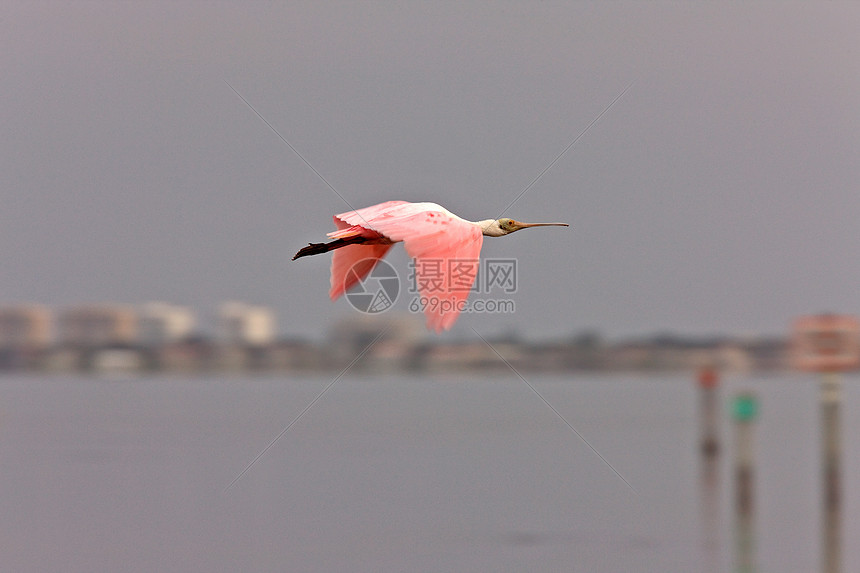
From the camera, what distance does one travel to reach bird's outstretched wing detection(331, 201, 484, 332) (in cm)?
710

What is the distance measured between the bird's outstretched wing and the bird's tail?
1.08 ft

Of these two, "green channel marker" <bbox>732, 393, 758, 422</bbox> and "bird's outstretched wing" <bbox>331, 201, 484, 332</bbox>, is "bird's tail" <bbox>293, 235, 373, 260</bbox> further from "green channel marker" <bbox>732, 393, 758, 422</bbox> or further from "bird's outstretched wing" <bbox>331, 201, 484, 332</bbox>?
"green channel marker" <bbox>732, 393, 758, 422</bbox>

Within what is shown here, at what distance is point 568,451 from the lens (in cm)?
5747

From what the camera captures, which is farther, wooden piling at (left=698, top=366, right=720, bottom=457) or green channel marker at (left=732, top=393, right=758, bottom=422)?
wooden piling at (left=698, top=366, right=720, bottom=457)

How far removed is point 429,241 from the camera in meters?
7.29

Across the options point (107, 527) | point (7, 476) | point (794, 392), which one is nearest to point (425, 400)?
point (794, 392)

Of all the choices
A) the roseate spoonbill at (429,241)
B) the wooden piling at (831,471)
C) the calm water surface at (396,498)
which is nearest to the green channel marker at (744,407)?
the wooden piling at (831,471)

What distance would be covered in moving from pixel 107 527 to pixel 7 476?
14.2 metres

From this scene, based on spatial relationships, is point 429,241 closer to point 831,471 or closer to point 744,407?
point 744,407

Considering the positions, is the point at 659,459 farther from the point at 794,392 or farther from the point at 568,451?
the point at 794,392

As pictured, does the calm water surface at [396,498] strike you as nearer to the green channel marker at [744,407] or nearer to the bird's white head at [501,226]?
the green channel marker at [744,407]

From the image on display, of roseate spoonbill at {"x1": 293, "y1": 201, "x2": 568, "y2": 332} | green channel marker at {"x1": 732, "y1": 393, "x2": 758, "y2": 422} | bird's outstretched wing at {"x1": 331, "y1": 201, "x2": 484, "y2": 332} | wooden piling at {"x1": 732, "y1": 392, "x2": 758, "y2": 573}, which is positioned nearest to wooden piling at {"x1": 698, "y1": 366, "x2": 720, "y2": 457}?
wooden piling at {"x1": 732, "y1": 392, "x2": 758, "y2": 573}

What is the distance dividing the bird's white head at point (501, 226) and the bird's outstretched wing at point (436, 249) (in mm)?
238

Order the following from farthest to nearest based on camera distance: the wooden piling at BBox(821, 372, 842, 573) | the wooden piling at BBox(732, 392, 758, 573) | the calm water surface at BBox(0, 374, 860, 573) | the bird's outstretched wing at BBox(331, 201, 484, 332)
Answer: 1. the calm water surface at BBox(0, 374, 860, 573)
2. the wooden piling at BBox(732, 392, 758, 573)
3. the wooden piling at BBox(821, 372, 842, 573)
4. the bird's outstretched wing at BBox(331, 201, 484, 332)
